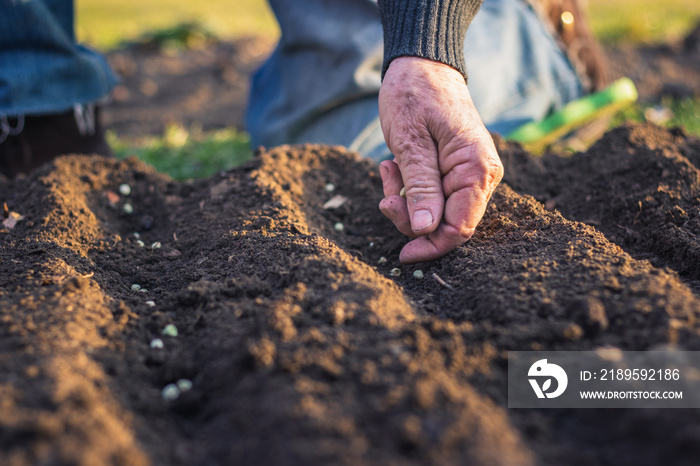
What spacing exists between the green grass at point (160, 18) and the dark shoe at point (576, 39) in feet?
12.5

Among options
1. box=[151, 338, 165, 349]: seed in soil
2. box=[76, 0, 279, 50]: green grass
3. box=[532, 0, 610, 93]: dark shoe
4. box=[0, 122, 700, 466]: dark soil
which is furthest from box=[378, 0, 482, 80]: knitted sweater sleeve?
box=[76, 0, 279, 50]: green grass

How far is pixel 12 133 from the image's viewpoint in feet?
9.04

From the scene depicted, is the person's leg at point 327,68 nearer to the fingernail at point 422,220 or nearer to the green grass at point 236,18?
the fingernail at point 422,220

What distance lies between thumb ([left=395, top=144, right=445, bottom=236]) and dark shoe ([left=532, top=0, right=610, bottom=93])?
7.30ft

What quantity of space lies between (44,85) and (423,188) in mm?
2080

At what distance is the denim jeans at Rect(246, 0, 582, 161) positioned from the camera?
3045mm

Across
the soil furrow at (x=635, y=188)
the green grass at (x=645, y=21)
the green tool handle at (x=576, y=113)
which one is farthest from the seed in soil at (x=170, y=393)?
the green grass at (x=645, y=21)

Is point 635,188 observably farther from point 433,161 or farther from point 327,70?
point 327,70

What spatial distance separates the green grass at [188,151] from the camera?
3.41m

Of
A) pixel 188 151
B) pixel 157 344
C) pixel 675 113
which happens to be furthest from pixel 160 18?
pixel 157 344

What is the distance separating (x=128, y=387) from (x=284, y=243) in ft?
2.19

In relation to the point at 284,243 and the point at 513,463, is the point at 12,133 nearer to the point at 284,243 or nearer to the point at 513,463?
the point at 284,243

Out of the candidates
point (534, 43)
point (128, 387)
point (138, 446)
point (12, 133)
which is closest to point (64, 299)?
point (128, 387)

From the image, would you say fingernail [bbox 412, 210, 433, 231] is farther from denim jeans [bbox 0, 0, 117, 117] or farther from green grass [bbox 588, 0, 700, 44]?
green grass [bbox 588, 0, 700, 44]
